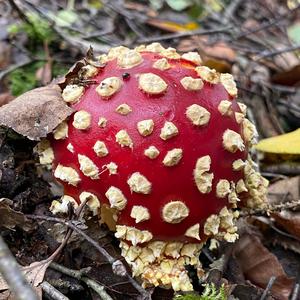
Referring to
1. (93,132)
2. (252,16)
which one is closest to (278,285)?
(93,132)

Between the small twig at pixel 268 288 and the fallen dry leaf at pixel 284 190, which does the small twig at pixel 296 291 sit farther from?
the fallen dry leaf at pixel 284 190

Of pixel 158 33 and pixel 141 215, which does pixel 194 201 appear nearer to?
pixel 141 215

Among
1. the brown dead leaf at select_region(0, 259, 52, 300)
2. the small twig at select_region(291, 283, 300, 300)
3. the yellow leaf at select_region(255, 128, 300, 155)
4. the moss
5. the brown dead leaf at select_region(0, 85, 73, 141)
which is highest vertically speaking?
the brown dead leaf at select_region(0, 85, 73, 141)

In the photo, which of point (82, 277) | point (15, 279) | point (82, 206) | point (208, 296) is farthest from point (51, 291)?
point (15, 279)

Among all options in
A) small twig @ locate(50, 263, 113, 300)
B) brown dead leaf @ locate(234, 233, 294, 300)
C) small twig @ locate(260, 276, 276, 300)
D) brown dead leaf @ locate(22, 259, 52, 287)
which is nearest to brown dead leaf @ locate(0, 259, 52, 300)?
brown dead leaf @ locate(22, 259, 52, 287)

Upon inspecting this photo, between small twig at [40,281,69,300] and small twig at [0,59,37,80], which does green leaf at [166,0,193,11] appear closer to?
small twig at [0,59,37,80]
